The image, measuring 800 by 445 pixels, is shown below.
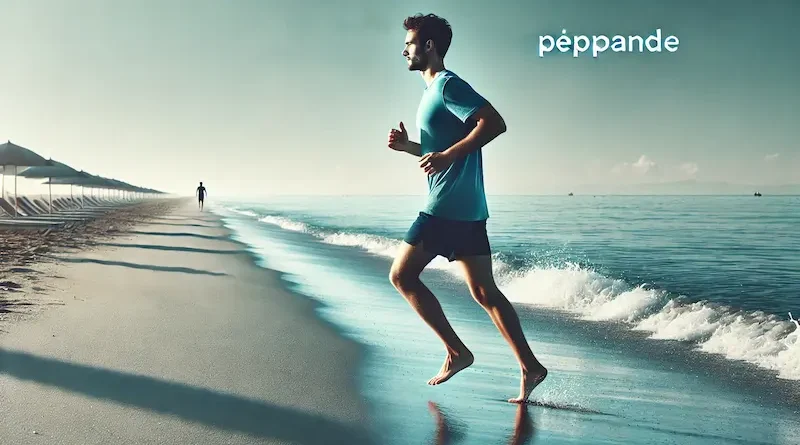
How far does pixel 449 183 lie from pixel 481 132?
33 centimetres

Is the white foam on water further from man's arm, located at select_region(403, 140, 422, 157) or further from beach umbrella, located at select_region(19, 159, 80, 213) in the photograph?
beach umbrella, located at select_region(19, 159, 80, 213)

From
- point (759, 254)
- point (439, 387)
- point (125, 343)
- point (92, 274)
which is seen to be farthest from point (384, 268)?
point (759, 254)

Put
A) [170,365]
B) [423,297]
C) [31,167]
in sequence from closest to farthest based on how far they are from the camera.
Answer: [423,297] → [170,365] → [31,167]

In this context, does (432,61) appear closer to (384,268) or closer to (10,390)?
(10,390)

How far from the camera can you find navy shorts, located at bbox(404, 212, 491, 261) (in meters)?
3.06

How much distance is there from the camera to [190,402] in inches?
125

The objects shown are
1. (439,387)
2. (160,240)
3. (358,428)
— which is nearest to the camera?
(358,428)

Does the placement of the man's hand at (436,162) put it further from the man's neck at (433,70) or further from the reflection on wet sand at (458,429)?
the reflection on wet sand at (458,429)

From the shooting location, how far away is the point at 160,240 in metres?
16.0

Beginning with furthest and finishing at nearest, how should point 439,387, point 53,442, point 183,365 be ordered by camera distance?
1. point 183,365
2. point 439,387
3. point 53,442

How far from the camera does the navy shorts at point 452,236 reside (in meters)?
3.06

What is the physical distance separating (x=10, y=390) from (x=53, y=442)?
88 centimetres

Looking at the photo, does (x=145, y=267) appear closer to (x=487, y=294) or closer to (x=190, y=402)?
(x=190, y=402)

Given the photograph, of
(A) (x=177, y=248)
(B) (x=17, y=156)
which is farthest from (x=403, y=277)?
(B) (x=17, y=156)
